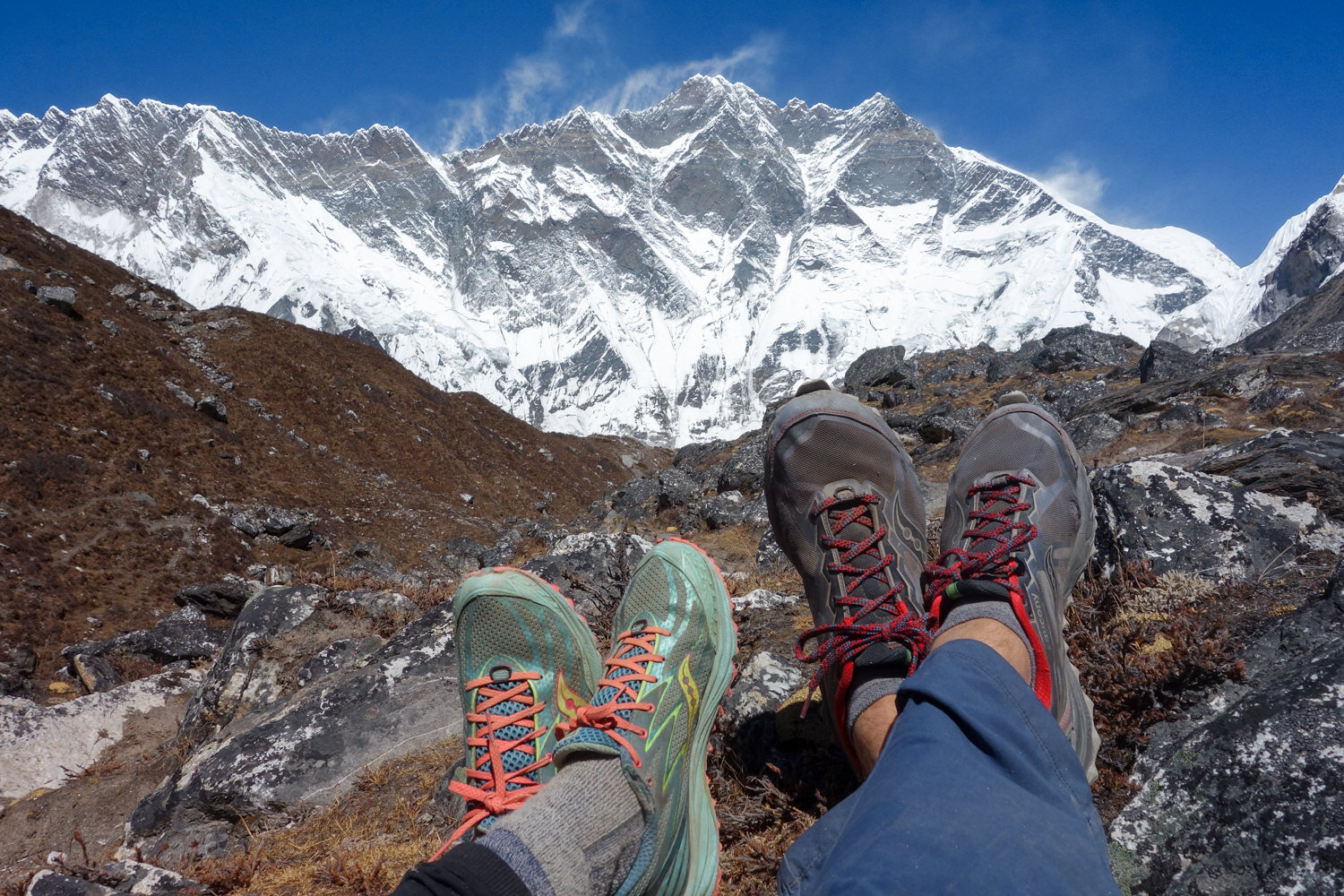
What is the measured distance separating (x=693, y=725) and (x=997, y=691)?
949 millimetres

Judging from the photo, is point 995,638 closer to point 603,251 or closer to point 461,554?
point 461,554

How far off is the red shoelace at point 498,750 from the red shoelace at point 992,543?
140cm

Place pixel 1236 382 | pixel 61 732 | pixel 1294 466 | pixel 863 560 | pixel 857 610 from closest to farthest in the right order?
1. pixel 857 610
2. pixel 863 560
3. pixel 1294 466
4. pixel 61 732
5. pixel 1236 382

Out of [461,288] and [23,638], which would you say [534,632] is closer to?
[23,638]

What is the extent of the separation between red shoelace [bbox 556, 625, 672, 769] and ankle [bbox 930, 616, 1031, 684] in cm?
86

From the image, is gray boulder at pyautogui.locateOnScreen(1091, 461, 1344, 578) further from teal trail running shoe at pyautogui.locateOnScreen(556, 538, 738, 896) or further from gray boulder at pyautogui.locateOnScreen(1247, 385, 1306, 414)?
gray boulder at pyautogui.locateOnScreen(1247, 385, 1306, 414)

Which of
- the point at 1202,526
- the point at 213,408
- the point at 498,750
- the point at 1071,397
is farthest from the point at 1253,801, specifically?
the point at 213,408

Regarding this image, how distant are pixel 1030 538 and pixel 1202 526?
0.73m

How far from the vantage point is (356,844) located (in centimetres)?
216

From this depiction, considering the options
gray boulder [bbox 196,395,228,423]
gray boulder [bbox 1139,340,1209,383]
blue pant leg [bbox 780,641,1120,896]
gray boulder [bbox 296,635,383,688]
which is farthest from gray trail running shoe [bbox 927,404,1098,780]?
gray boulder [bbox 196,395,228,423]

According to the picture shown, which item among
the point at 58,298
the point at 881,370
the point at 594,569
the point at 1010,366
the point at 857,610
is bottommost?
the point at 857,610

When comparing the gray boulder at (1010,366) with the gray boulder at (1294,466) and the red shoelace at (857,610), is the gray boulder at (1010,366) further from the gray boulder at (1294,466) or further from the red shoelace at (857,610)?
the red shoelace at (857,610)

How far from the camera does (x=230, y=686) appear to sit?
349cm

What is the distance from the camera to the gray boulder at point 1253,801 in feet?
3.45
